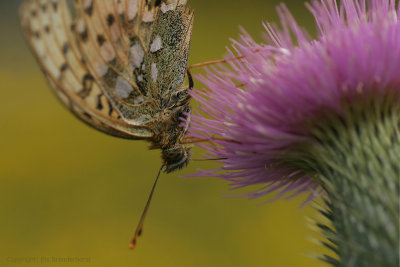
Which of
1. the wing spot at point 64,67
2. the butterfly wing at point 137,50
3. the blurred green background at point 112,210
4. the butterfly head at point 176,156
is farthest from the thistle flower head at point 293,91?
the blurred green background at point 112,210

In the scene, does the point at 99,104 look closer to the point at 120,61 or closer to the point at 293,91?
the point at 120,61

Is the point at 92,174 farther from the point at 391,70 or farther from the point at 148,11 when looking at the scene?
the point at 391,70

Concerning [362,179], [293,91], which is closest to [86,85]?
[293,91]

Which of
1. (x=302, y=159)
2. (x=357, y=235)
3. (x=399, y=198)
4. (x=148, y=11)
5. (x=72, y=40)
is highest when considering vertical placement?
(x=148, y=11)

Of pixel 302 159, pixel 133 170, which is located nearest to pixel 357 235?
pixel 302 159

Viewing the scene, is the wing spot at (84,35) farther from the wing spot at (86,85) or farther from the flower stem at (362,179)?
the flower stem at (362,179)

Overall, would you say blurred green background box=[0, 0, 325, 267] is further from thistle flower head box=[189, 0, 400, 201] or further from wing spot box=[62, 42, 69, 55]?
wing spot box=[62, 42, 69, 55]
